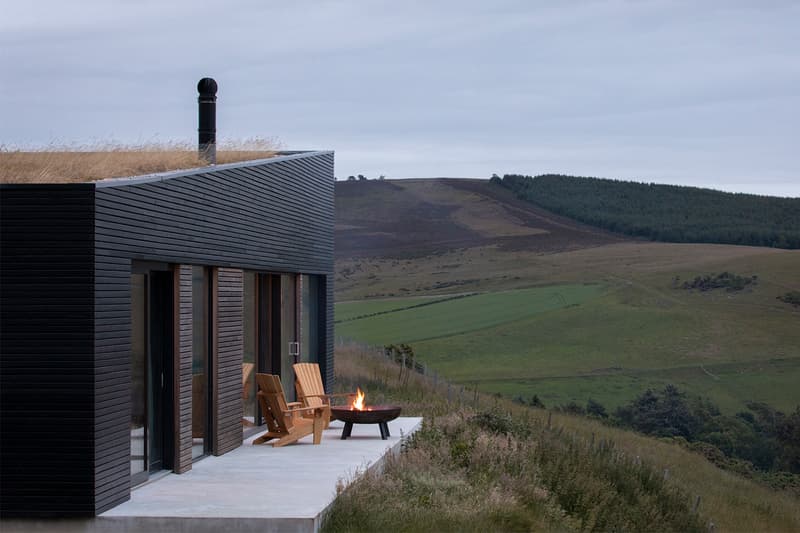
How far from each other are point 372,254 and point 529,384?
3948cm

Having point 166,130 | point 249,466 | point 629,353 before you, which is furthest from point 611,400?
point 249,466

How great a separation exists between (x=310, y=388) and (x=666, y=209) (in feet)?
286

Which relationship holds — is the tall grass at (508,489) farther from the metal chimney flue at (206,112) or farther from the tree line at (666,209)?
the tree line at (666,209)

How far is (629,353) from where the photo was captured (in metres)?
55.5

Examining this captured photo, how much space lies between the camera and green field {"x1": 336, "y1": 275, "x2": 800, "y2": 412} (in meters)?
49.5

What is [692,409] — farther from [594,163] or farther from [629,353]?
[594,163]

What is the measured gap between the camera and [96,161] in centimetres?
1210

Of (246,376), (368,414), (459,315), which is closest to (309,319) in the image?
(246,376)

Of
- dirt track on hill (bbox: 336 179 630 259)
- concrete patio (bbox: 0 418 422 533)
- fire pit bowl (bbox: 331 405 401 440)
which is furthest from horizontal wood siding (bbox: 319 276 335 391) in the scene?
dirt track on hill (bbox: 336 179 630 259)

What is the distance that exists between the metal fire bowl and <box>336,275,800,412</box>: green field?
3366 cm

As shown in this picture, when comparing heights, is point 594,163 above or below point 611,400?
above

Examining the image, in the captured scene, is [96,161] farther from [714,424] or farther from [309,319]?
[714,424]

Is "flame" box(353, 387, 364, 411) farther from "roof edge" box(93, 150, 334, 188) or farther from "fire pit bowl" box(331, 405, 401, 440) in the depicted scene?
"roof edge" box(93, 150, 334, 188)

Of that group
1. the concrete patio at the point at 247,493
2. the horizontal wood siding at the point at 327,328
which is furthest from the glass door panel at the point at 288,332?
the concrete patio at the point at 247,493
